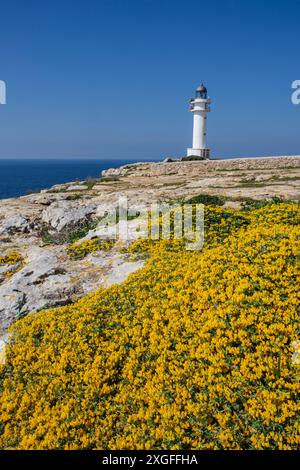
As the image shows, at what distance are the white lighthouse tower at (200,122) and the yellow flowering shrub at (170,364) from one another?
56757mm

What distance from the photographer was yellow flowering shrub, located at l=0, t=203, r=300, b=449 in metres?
4.82

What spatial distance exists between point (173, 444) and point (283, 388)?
1.80 m

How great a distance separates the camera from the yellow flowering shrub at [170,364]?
4.82 metres

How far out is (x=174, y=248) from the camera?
10297mm

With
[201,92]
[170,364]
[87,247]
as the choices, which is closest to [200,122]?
[201,92]

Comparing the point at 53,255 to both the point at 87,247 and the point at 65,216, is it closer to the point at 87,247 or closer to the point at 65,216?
the point at 87,247

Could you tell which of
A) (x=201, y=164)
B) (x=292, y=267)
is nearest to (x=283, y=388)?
(x=292, y=267)

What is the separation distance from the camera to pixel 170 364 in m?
5.72

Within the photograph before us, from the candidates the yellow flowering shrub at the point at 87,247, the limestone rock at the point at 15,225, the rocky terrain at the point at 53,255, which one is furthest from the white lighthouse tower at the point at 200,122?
the yellow flowering shrub at the point at 87,247

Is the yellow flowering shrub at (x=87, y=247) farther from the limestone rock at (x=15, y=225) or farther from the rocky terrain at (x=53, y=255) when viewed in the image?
the limestone rock at (x=15, y=225)

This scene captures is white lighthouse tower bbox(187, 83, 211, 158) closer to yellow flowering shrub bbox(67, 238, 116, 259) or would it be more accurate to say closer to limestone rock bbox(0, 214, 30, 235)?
limestone rock bbox(0, 214, 30, 235)

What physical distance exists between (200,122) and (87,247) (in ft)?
183

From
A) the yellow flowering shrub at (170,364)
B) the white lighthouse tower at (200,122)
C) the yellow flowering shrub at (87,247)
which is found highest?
the white lighthouse tower at (200,122)
